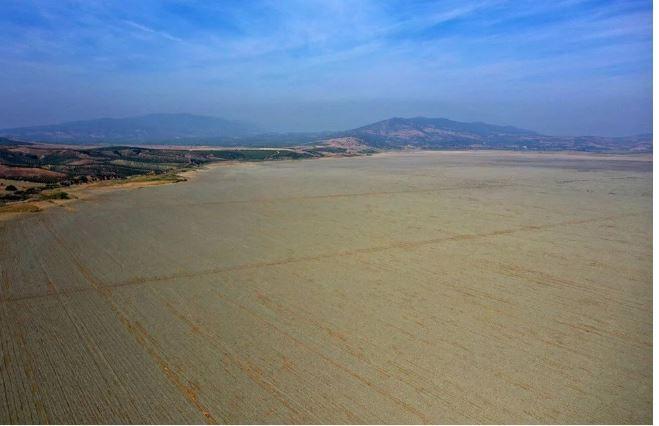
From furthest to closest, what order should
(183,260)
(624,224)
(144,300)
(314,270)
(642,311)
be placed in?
(624,224), (183,260), (314,270), (144,300), (642,311)

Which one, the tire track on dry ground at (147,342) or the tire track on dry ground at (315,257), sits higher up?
the tire track on dry ground at (315,257)

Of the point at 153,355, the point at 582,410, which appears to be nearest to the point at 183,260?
the point at 153,355

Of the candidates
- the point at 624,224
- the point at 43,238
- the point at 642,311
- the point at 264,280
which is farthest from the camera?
the point at 624,224

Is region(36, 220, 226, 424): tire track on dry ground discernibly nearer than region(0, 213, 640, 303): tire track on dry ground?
Yes

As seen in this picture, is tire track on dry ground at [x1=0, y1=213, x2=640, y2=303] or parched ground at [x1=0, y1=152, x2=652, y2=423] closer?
parched ground at [x1=0, y1=152, x2=652, y2=423]

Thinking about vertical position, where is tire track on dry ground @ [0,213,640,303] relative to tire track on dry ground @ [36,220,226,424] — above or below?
above

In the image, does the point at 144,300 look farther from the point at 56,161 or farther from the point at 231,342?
the point at 56,161

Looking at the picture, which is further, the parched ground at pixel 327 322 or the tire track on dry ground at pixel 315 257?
the tire track on dry ground at pixel 315 257

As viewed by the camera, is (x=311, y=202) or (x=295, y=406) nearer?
(x=295, y=406)
